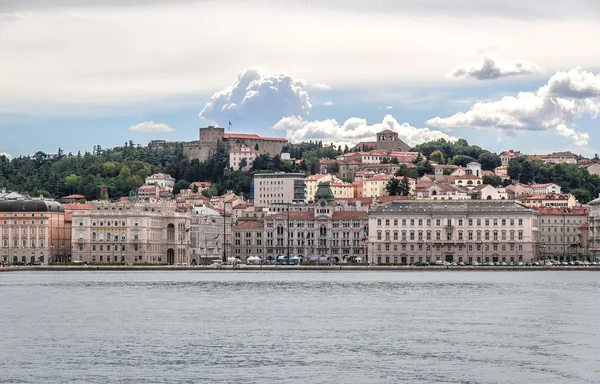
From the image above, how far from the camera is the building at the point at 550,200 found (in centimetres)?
16238

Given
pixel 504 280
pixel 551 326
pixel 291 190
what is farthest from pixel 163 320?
pixel 291 190

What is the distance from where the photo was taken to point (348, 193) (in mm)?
183250

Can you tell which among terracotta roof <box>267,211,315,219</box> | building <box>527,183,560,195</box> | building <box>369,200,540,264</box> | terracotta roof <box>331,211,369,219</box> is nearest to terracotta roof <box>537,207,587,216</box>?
building <box>369,200,540,264</box>

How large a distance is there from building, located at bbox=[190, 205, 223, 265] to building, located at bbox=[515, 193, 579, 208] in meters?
36.5

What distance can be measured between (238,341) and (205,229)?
342 feet

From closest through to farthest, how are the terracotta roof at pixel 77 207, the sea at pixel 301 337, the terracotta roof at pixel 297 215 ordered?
1. the sea at pixel 301 337
2. the terracotta roof at pixel 77 207
3. the terracotta roof at pixel 297 215

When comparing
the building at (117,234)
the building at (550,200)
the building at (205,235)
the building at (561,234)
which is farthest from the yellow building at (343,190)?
the building at (117,234)

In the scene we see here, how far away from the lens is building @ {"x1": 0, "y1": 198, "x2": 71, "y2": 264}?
135500 mm

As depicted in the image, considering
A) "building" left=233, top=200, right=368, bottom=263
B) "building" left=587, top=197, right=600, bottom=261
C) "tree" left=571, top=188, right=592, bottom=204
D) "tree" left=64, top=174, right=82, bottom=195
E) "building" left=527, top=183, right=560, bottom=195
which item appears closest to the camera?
"building" left=587, top=197, right=600, bottom=261

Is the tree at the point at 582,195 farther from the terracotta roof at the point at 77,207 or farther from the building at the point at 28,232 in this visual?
the building at the point at 28,232

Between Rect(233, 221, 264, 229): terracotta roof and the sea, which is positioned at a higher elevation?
Rect(233, 221, 264, 229): terracotta roof

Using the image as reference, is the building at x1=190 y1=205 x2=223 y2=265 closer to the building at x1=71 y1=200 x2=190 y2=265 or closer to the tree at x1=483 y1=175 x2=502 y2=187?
the building at x1=71 y1=200 x2=190 y2=265

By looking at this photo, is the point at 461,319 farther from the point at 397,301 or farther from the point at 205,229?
the point at 205,229

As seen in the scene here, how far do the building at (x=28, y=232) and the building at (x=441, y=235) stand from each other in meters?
32.0
